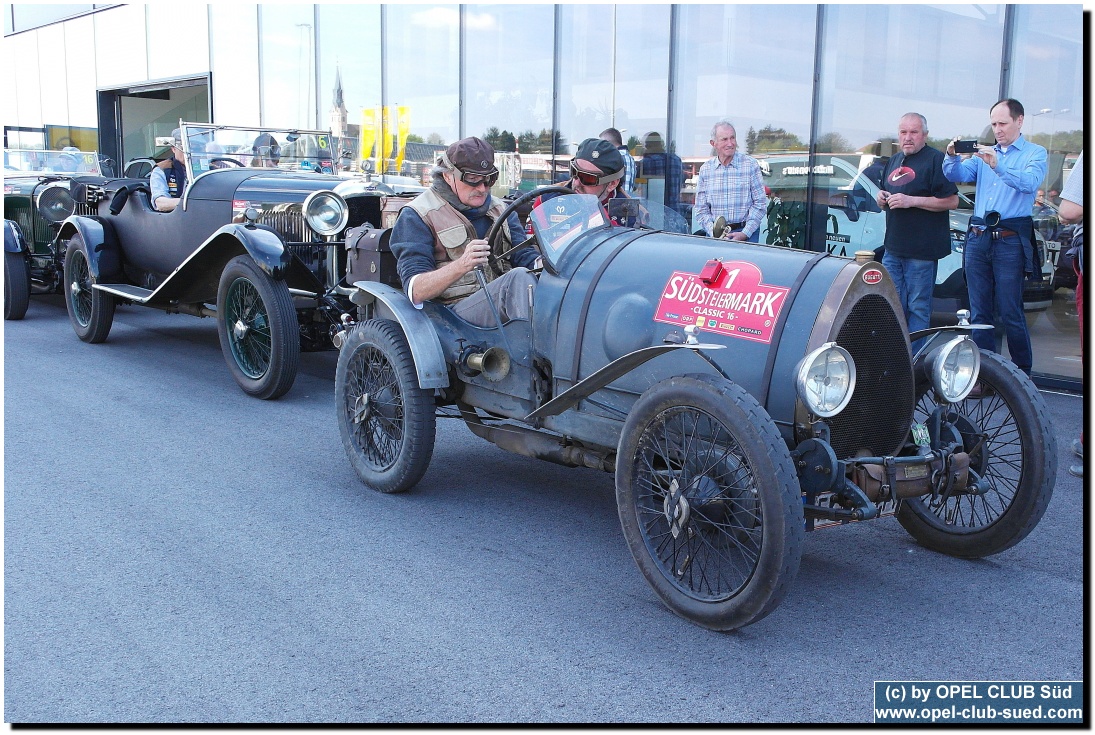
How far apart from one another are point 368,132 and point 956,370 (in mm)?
12017

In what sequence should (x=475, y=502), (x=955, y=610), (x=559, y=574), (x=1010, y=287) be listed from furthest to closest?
(x=1010, y=287) < (x=475, y=502) < (x=559, y=574) < (x=955, y=610)

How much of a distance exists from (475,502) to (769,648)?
1738 millimetres

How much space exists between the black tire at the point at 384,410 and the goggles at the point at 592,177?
1.15 metres

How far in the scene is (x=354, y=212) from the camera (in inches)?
269

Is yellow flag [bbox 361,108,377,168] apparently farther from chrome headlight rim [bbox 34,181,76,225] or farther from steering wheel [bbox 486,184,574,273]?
steering wheel [bbox 486,184,574,273]

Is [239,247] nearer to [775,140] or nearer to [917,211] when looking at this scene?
[917,211]

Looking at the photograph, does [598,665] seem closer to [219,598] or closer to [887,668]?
[887,668]

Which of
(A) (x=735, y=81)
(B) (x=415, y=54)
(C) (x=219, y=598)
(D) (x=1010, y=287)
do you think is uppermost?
(B) (x=415, y=54)

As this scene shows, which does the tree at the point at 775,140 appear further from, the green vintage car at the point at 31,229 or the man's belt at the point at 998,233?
the green vintage car at the point at 31,229

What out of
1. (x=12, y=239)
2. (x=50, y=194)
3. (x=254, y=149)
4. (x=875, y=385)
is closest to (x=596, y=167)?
(x=875, y=385)

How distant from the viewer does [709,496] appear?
2.96 meters

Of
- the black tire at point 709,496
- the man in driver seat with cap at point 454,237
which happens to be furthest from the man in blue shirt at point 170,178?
the black tire at point 709,496

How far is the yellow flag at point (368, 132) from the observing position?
14.0 meters

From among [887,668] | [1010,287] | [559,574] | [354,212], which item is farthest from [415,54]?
[887,668]
